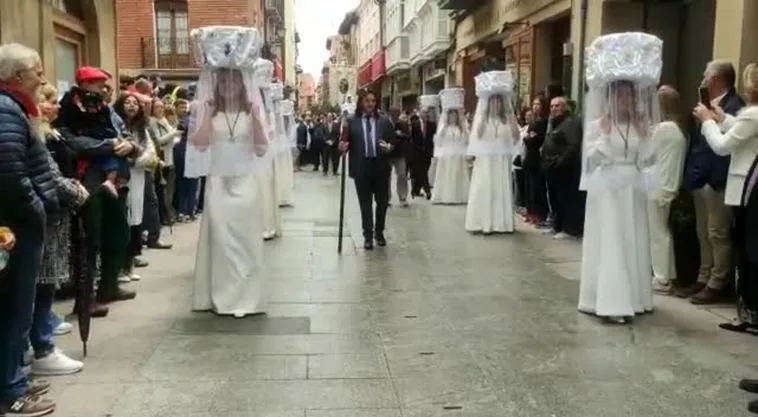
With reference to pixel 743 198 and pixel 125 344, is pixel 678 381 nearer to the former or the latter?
pixel 743 198

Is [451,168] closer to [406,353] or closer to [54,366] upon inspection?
[406,353]

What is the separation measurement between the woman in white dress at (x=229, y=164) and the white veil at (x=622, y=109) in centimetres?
271

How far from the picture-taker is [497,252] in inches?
404

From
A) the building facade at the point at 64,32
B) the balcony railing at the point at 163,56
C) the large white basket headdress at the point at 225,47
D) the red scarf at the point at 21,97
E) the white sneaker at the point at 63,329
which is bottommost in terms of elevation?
the white sneaker at the point at 63,329

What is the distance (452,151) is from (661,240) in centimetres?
786

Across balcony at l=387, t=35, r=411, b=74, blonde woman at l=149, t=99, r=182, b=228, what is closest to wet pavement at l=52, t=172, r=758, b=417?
blonde woman at l=149, t=99, r=182, b=228

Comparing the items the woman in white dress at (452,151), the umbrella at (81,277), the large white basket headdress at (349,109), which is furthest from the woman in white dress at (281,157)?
the umbrella at (81,277)

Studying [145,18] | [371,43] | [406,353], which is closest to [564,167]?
[406,353]

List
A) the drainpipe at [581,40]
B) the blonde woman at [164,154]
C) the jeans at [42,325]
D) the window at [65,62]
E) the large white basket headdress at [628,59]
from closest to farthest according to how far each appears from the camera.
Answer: the jeans at [42,325] < the large white basket headdress at [628,59] < the blonde woman at [164,154] < the window at [65,62] < the drainpipe at [581,40]

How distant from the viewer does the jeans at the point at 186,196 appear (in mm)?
13008

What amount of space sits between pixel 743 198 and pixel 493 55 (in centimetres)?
1647

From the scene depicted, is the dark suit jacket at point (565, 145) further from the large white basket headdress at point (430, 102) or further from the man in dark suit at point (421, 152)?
the large white basket headdress at point (430, 102)

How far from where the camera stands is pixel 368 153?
33.8 feet

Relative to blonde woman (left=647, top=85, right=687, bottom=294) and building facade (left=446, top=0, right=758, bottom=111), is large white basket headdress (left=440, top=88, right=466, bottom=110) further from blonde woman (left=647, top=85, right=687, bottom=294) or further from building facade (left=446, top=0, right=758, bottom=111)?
blonde woman (left=647, top=85, right=687, bottom=294)
